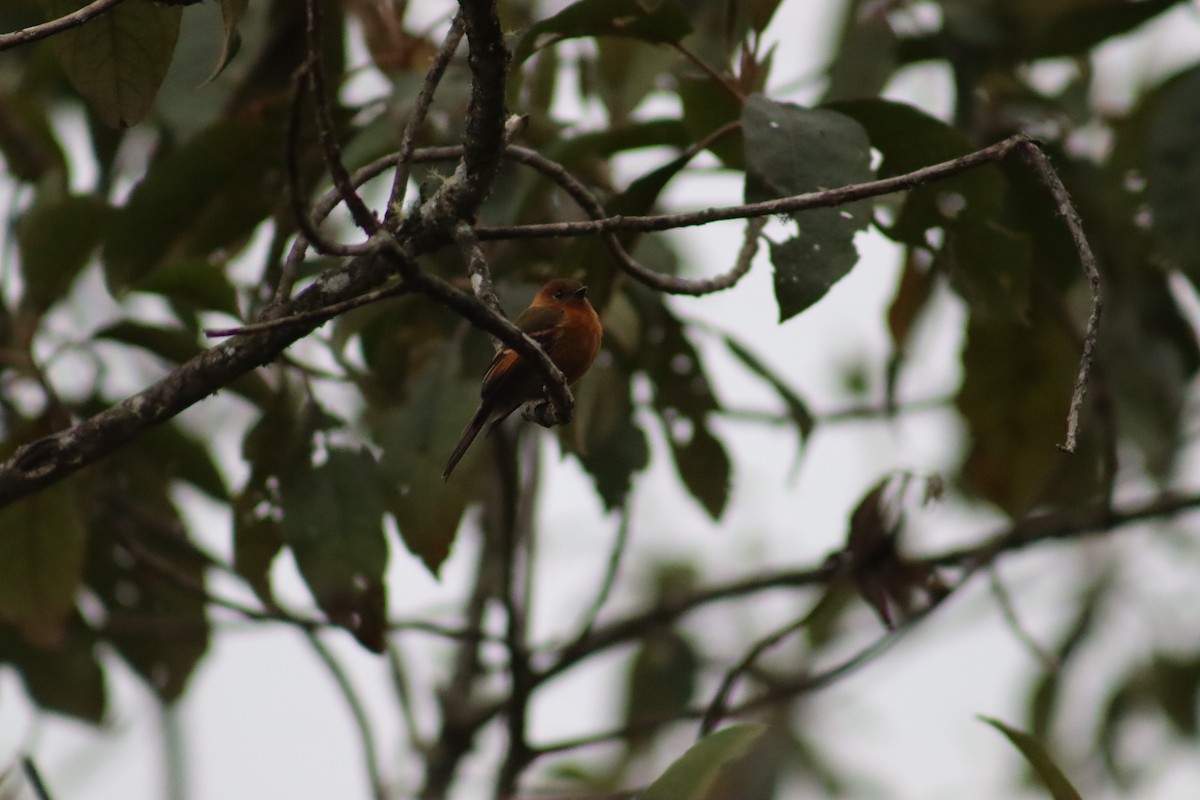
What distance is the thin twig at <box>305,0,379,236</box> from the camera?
170 centimetres

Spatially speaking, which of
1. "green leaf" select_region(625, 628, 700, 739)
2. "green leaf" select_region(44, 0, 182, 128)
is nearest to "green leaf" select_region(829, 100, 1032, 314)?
"green leaf" select_region(44, 0, 182, 128)

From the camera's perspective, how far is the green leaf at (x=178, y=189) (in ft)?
12.4

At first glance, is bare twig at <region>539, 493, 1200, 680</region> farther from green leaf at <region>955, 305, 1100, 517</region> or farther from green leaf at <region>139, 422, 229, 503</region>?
green leaf at <region>139, 422, 229, 503</region>

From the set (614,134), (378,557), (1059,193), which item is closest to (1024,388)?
(614,134)

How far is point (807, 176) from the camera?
8.95ft

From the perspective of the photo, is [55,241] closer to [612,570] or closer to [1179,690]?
[612,570]

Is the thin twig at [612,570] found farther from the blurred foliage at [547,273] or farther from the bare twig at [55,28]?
the bare twig at [55,28]

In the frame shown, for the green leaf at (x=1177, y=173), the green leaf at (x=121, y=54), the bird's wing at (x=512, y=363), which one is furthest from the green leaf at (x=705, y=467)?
the green leaf at (x=121, y=54)

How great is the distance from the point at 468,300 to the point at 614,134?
5.76 feet

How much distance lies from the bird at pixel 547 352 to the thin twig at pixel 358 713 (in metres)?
0.90

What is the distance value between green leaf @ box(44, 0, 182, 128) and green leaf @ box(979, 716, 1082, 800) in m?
2.01

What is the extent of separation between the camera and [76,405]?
170 inches

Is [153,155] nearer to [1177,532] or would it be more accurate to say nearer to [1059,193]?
[1059,193]

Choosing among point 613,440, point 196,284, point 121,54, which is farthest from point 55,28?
point 613,440
